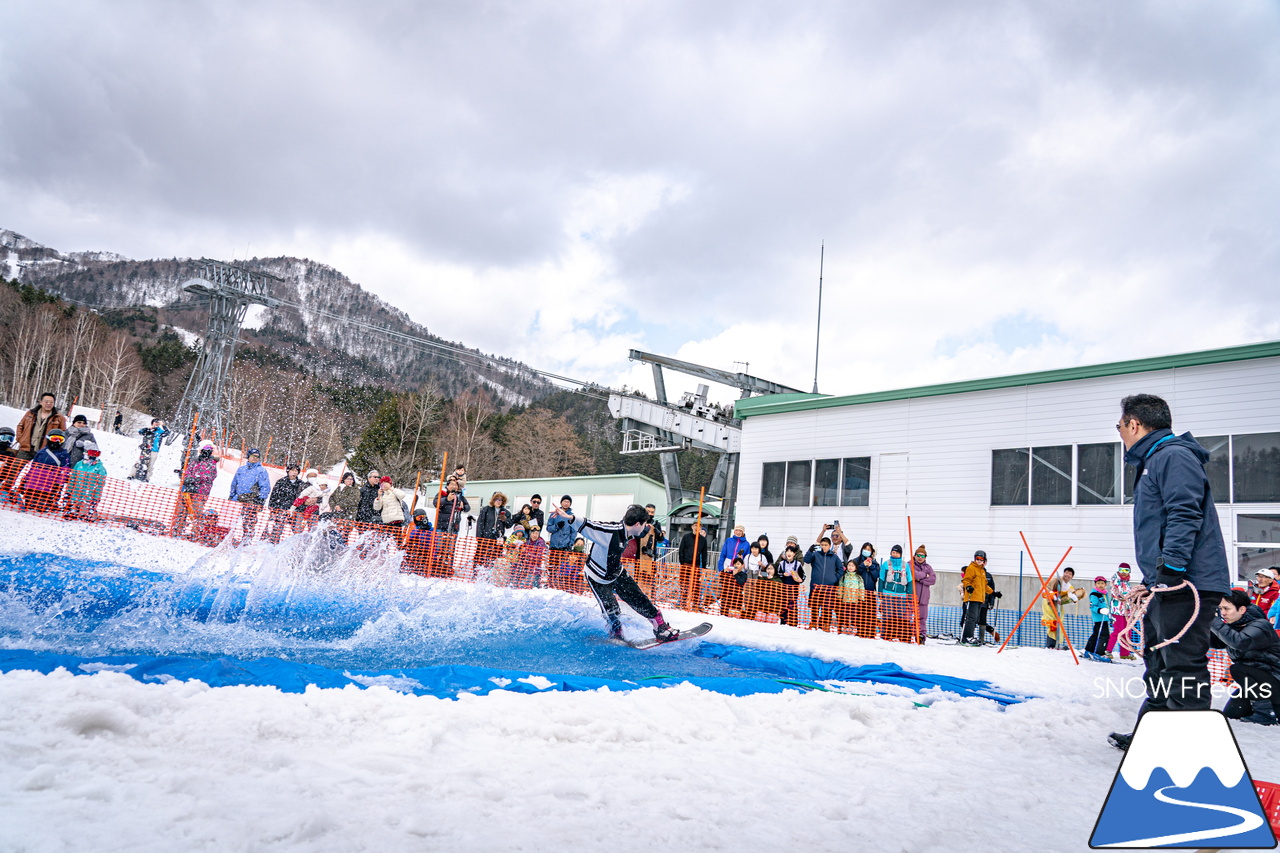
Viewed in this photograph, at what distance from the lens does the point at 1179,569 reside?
137 inches

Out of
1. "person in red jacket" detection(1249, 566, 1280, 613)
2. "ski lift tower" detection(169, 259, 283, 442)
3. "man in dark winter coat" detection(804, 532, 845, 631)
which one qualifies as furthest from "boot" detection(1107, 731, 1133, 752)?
"ski lift tower" detection(169, 259, 283, 442)

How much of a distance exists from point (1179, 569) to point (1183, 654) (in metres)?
0.41

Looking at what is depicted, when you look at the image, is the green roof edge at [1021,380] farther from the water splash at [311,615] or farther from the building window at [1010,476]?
the water splash at [311,615]

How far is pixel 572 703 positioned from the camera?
3.79 metres

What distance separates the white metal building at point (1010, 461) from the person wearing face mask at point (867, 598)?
400 cm

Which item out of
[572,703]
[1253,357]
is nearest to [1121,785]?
[572,703]

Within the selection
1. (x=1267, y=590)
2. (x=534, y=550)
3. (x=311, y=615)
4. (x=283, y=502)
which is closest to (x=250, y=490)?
(x=283, y=502)

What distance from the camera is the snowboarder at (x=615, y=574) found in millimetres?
7547

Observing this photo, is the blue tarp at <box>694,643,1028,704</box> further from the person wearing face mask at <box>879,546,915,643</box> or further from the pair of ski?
the person wearing face mask at <box>879,546,915,643</box>

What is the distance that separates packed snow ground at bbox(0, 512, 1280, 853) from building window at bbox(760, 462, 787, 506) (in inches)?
541

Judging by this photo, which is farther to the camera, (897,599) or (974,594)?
(974,594)

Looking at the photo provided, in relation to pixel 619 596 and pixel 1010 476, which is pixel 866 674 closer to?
pixel 619 596

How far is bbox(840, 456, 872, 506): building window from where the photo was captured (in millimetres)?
16422

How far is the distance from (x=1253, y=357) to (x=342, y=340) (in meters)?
170
